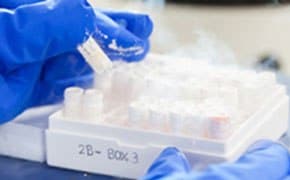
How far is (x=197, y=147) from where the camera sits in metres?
0.78

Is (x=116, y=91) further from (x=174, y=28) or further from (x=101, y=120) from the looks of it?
(x=174, y=28)

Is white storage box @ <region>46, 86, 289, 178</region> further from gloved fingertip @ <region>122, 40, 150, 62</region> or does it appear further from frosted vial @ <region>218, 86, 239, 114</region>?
gloved fingertip @ <region>122, 40, 150, 62</region>

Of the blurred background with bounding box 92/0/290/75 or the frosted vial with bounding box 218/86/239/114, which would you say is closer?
the frosted vial with bounding box 218/86/239/114

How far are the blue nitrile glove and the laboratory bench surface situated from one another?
130 millimetres

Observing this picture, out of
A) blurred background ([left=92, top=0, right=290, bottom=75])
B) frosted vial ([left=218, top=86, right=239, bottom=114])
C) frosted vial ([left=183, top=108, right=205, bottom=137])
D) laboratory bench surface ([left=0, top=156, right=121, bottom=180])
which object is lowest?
blurred background ([left=92, top=0, right=290, bottom=75])

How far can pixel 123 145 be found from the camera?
82 centimetres

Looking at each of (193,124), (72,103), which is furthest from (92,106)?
(193,124)

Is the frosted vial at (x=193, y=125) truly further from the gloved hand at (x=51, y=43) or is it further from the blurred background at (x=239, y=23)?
the blurred background at (x=239, y=23)

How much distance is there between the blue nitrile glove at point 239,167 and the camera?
67 cm

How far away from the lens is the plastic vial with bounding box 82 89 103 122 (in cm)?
84

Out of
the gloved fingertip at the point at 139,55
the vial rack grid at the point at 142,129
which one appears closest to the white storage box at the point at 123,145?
the vial rack grid at the point at 142,129

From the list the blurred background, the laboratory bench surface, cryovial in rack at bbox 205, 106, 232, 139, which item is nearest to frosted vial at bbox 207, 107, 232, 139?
cryovial in rack at bbox 205, 106, 232, 139

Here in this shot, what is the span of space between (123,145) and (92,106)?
0.22 ft

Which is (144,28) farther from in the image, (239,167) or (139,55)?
(239,167)
